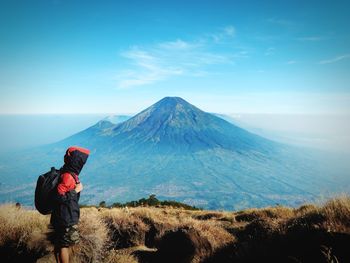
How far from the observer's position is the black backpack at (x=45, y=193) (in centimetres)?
523

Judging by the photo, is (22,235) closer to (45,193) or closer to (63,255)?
(63,255)

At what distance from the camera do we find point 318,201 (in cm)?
731

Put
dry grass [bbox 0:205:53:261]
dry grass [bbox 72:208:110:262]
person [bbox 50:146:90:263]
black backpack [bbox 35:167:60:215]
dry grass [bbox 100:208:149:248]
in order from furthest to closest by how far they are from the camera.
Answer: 1. dry grass [bbox 100:208:149:248]
2. dry grass [bbox 72:208:110:262]
3. dry grass [bbox 0:205:53:261]
4. person [bbox 50:146:90:263]
5. black backpack [bbox 35:167:60:215]

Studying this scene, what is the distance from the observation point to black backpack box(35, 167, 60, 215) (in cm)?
523

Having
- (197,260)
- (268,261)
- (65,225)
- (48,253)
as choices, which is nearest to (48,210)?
(65,225)

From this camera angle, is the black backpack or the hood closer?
the black backpack

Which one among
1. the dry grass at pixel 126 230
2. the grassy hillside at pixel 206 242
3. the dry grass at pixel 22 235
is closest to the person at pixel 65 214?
the grassy hillside at pixel 206 242

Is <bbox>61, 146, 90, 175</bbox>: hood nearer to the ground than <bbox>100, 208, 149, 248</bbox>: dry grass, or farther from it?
farther from it

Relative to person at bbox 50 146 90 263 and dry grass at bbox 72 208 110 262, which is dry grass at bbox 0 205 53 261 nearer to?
dry grass at bbox 72 208 110 262

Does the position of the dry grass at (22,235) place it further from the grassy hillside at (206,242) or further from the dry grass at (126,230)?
the dry grass at (126,230)

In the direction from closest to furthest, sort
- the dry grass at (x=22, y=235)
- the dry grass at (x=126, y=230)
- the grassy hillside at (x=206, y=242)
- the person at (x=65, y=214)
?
the grassy hillside at (x=206, y=242)
the person at (x=65, y=214)
the dry grass at (x=22, y=235)
the dry grass at (x=126, y=230)

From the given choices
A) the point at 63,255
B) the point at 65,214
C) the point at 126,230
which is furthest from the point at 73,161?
the point at 126,230

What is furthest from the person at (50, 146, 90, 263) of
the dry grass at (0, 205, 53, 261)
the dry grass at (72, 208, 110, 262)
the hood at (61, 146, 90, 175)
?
the dry grass at (0, 205, 53, 261)

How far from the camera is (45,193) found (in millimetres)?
5250
